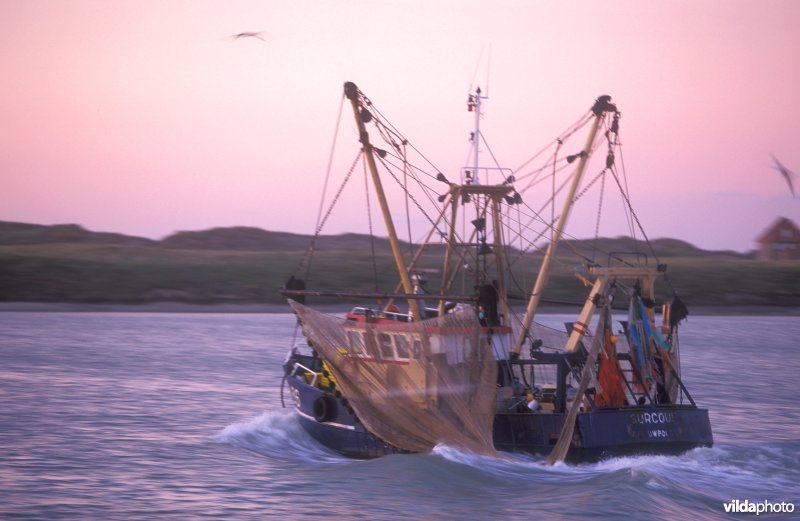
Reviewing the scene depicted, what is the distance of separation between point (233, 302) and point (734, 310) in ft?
121

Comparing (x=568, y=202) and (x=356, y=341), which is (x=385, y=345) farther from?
(x=568, y=202)

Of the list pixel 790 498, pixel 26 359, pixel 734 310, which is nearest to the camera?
pixel 790 498

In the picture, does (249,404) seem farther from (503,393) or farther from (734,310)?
(734,310)

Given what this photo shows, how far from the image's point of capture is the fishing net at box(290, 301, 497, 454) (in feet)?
60.2

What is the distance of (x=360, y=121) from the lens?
73.1 ft

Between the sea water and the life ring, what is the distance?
78 centimetres

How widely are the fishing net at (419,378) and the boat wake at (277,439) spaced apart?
6.37 feet

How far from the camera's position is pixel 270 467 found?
19734mm

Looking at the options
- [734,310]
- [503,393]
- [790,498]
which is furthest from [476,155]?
[734,310]

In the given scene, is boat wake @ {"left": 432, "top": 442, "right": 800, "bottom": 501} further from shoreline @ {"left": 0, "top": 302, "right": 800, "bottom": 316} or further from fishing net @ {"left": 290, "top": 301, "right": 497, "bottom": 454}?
shoreline @ {"left": 0, "top": 302, "right": 800, "bottom": 316}

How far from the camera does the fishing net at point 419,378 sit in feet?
60.2

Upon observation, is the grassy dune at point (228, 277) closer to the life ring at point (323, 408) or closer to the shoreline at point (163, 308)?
the shoreline at point (163, 308)

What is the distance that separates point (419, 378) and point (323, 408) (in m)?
2.84

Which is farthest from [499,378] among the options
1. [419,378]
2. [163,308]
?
[163,308]
